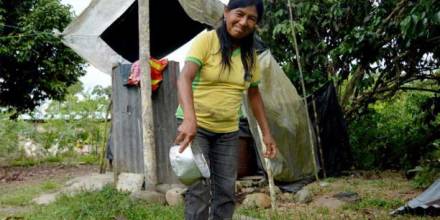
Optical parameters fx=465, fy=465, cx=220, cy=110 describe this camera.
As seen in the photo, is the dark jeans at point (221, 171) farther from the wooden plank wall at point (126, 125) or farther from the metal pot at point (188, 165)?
the wooden plank wall at point (126, 125)

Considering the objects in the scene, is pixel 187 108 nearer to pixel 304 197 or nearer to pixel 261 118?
Result: pixel 261 118

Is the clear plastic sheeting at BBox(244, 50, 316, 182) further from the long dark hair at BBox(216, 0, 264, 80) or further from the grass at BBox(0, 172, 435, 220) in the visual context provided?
the long dark hair at BBox(216, 0, 264, 80)

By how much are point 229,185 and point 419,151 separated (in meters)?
5.13

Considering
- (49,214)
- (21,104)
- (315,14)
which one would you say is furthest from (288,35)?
(21,104)

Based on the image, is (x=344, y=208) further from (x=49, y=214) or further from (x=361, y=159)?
(x=361, y=159)

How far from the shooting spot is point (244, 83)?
243 centimetres

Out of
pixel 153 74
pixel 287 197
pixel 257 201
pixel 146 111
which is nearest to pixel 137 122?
pixel 146 111

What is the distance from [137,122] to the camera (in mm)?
5473

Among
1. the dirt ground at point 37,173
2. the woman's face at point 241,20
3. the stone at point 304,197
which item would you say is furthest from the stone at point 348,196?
the dirt ground at point 37,173

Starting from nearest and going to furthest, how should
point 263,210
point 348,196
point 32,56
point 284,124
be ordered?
point 263,210 → point 348,196 → point 284,124 → point 32,56

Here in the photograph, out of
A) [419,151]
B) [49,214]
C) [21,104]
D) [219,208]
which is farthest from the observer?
[21,104]

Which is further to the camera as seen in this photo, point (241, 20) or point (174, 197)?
point (174, 197)

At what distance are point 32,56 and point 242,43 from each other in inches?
336

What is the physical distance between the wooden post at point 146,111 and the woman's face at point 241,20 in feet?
9.22
